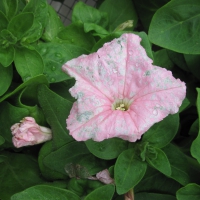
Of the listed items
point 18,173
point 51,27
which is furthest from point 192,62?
point 18,173

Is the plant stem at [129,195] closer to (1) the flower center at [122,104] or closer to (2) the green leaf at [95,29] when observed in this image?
(1) the flower center at [122,104]

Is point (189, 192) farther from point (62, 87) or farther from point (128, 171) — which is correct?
point (62, 87)

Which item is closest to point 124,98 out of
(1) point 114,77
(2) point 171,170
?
(1) point 114,77

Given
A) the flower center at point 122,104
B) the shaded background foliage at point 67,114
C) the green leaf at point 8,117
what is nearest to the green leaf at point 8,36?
the shaded background foliage at point 67,114

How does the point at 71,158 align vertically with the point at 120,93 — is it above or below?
below

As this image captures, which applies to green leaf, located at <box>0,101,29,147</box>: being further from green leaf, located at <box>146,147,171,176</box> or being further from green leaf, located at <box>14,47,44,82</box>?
green leaf, located at <box>146,147,171,176</box>

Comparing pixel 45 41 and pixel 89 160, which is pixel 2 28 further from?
pixel 89 160
